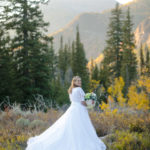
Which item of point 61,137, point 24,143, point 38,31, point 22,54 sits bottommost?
point 24,143

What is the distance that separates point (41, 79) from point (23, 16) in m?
6.93

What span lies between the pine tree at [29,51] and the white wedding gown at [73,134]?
16.4m

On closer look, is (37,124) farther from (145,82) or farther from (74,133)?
(145,82)

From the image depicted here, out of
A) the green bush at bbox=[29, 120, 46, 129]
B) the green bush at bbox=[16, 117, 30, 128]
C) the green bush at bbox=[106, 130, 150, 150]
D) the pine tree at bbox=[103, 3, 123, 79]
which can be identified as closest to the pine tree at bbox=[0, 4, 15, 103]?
the green bush at bbox=[16, 117, 30, 128]

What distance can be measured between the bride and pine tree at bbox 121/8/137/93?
3600 centimetres

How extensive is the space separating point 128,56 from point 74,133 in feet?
123

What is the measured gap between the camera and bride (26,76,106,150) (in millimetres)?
5773

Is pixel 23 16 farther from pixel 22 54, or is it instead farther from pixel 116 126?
pixel 116 126

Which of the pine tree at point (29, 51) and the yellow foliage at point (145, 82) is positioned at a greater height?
the pine tree at point (29, 51)

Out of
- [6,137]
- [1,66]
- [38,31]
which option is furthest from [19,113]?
[38,31]

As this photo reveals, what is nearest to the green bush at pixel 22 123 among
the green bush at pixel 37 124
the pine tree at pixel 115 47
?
the green bush at pixel 37 124

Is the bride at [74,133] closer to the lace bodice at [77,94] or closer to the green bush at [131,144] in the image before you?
the lace bodice at [77,94]

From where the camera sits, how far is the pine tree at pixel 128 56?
41.4 m

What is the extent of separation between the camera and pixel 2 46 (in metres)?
23.0
